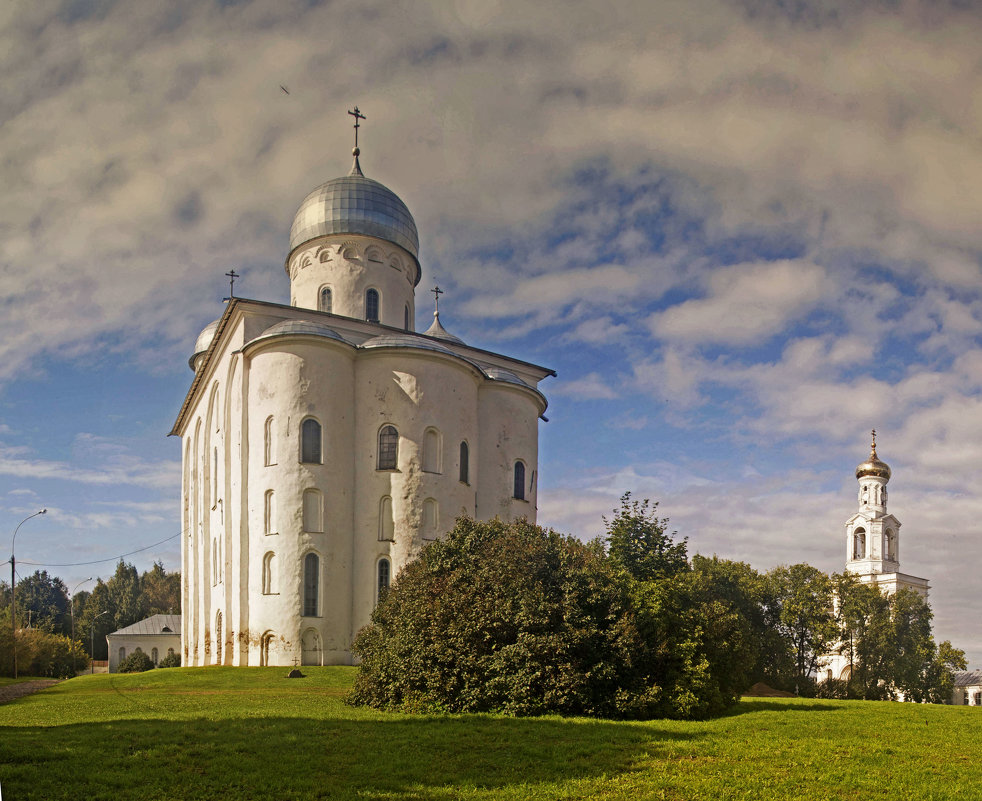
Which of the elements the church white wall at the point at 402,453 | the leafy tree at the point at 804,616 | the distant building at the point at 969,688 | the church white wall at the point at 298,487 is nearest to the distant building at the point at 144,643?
the church white wall at the point at 298,487

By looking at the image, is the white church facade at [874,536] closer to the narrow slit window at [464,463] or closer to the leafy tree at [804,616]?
the leafy tree at [804,616]

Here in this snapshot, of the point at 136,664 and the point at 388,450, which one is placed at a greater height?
the point at 388,450

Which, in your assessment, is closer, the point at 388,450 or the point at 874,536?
the point at 388,450

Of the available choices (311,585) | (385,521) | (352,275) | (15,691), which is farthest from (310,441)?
(15,691)

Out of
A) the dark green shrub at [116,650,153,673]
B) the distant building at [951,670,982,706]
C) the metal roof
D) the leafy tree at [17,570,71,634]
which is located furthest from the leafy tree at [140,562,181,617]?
the distant building at [951,670,982,706]

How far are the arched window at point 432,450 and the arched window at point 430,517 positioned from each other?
1.35 meters

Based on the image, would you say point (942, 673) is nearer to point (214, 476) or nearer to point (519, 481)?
point (519, 481)

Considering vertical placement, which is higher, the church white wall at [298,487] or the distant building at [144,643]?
the church white wall at [298,487]

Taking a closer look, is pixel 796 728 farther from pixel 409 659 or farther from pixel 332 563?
pixel 332 563

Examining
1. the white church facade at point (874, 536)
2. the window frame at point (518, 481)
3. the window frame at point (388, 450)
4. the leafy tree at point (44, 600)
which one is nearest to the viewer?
the window frame at point (388, 450)

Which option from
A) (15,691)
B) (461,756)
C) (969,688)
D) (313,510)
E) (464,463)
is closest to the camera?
(461,756)

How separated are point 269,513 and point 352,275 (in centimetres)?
1339

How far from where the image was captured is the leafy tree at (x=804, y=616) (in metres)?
38.6

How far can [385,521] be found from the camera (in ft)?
112
